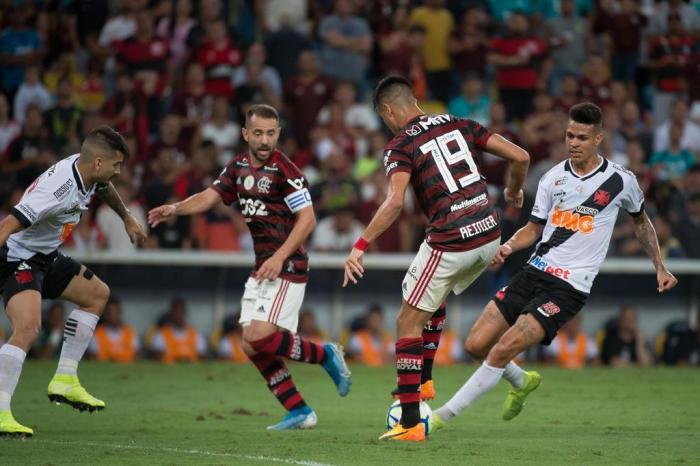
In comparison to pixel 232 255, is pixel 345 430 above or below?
above

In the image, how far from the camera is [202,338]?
1816 cm

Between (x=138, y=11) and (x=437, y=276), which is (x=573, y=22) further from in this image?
(x=437, y=276)

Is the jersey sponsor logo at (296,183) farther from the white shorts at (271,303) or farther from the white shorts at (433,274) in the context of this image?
the white shorts at (433,274)

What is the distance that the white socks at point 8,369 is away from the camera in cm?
945

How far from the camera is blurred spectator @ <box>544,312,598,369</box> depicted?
59.2 feet

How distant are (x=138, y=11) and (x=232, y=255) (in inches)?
235

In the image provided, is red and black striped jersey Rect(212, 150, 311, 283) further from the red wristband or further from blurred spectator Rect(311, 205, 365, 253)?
blurred spectator Rect(311, 205, 365, 253)

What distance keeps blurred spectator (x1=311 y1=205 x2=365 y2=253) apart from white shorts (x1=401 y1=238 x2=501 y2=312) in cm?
858

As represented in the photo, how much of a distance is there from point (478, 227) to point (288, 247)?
1.72 meters

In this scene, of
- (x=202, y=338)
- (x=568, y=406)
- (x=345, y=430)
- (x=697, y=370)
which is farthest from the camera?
(x=202, y=338)

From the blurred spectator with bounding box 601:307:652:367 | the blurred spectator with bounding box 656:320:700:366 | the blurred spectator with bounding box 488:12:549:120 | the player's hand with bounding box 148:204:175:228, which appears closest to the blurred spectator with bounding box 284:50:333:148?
the blurred spectator with bounding box 488:12:549:120

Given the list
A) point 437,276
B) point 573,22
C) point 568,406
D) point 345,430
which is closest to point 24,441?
point 345,430

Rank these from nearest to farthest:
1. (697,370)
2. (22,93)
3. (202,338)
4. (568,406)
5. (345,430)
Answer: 1. (345,430)
2. (568,406)
3. (697,370)
4. (202,338)
5. (22,93)

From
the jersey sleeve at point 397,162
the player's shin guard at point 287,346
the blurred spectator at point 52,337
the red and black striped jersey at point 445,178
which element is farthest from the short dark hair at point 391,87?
the blurred spectator at point 52,337
